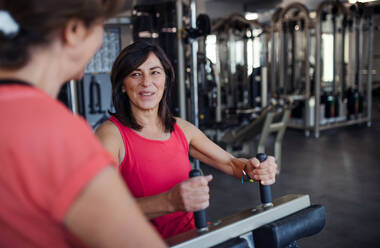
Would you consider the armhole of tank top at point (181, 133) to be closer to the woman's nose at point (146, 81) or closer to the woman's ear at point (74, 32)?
the woman's nose at point (146, 81)

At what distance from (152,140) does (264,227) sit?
1.83 feet

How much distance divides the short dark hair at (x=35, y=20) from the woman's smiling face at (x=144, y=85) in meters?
0.94

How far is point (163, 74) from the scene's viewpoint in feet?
5.21

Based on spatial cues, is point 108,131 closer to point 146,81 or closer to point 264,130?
point 146,81

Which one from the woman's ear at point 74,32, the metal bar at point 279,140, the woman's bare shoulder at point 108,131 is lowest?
the metal bar at point 279,140

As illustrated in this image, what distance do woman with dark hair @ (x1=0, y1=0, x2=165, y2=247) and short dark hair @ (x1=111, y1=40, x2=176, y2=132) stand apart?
2.92 feet

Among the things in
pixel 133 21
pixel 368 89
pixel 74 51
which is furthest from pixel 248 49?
pixel 74 51

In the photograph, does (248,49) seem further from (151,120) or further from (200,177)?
(200,177)

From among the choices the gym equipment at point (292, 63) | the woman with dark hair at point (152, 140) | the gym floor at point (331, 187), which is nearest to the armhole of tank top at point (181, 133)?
the woman with dark hair at point (152, 140)

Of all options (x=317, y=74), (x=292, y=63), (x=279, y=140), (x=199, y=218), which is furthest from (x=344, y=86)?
(x=199, y=218)

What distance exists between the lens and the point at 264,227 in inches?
43.9

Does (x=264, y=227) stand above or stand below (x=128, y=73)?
below

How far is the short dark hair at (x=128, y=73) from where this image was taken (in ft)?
4.87

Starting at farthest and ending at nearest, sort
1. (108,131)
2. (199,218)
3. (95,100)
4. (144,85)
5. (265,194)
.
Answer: (95,100)
(144,85)
(108,131)
(265,194)
(199,218)
